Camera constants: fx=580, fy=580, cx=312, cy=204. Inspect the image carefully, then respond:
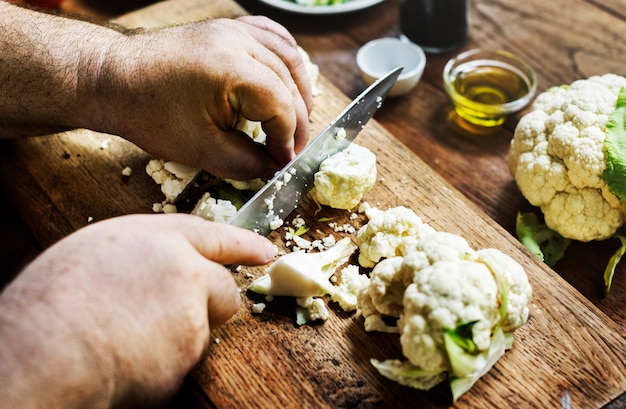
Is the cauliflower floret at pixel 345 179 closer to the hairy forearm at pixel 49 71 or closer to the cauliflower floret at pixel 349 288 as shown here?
the cauliflower floret at pixel 349 288

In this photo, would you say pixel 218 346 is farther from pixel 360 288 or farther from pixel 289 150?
pixel 289 150

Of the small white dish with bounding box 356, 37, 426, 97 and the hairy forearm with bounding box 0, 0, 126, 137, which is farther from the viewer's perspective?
the small white dish with bounding box 356, 37, 426, 97

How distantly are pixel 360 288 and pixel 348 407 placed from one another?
23 cm

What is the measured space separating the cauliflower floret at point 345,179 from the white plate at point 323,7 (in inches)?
30.0

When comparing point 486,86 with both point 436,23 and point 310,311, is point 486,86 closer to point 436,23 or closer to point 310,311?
point 436,23

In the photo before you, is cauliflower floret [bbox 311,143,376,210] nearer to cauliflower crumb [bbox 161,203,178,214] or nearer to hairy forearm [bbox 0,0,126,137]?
cauliflower crumb [bbox 161,203,178,214]

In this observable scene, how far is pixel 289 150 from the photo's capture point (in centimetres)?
133

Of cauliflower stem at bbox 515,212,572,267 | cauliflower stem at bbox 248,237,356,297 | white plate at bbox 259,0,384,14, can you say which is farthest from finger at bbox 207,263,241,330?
white plate at bbox 259,0,384,14

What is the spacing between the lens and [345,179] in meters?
1.28

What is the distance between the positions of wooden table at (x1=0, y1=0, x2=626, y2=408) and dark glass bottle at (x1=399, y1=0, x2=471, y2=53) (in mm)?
47

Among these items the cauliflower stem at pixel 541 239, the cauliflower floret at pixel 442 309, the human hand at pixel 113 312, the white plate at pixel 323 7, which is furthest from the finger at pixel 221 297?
the white plate at pixel 323 7

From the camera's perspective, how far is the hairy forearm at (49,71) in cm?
Result: 132

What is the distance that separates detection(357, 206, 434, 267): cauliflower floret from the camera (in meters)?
1.20

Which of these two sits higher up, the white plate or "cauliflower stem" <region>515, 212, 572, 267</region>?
the white plate
